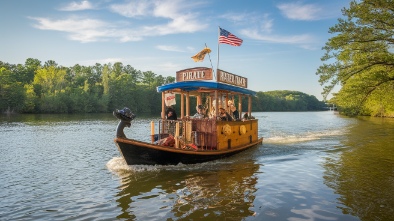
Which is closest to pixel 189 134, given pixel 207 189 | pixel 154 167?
pixel 154 167

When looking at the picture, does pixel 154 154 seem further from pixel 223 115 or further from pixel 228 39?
pixel 228 39

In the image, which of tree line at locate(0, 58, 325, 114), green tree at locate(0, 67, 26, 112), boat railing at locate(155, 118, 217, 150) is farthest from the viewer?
tree line at locate(0, 58, 325, 114)

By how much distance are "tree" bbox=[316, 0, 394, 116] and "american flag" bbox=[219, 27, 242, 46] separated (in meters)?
8.07

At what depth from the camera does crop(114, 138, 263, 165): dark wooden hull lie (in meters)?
12.3

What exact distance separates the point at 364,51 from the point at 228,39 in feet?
36.3

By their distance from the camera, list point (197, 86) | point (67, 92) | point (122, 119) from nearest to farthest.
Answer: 1. point (122, 119)
2. point (197, 86)
3. point (67, 92)

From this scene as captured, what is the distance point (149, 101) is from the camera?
12325 centimetres

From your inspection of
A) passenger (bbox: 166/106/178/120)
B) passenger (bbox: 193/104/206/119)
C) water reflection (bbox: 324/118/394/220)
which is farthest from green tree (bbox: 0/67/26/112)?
water reflection (bbox: 324/118/394/220)

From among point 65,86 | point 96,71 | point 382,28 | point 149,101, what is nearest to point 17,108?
point 65,86

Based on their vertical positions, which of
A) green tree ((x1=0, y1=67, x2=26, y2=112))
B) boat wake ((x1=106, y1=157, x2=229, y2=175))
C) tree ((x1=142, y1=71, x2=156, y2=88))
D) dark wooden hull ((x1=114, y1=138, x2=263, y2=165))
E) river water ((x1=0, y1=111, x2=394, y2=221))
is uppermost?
tree ((x1=142, y1=71, x2=156, y2=88))

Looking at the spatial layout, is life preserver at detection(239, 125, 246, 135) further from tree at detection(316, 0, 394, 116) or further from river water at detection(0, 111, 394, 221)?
tree at detection(316, 0, 394, 116)

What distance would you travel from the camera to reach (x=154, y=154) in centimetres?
1278

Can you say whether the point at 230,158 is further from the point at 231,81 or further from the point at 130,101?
the point at 130,101

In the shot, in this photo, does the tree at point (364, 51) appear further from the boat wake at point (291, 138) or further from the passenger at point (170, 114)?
the passenger at point (170, 114)
